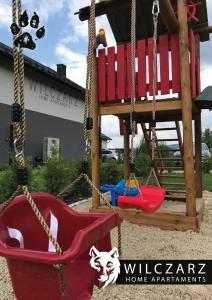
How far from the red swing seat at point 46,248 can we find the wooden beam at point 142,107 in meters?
3.14

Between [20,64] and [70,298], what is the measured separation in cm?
139

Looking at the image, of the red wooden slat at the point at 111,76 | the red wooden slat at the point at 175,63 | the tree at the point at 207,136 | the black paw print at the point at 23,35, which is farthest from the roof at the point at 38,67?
the tree at the point at 207,136

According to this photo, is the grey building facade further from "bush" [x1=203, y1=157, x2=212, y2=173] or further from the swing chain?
the swing chain

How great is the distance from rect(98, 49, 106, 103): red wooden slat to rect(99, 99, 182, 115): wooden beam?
0.57 ft

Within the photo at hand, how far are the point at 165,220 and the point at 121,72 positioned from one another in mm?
2594

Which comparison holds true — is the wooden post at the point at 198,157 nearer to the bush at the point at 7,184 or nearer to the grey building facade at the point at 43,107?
the bush at the point at 7,184

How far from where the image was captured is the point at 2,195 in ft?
18.5

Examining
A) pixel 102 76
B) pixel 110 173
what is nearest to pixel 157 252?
pixel 102 76

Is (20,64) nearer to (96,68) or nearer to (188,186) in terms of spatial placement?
(188,186)

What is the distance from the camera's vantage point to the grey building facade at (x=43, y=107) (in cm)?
1403

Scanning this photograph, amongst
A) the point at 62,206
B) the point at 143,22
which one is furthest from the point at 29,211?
the point at 143,22

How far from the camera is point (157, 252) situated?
12.2 ft

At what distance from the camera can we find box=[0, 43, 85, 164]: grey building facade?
1403cm

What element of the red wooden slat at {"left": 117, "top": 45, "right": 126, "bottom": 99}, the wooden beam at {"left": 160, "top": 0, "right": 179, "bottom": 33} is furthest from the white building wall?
the wooden beam at {"left": 160, "top": 0, "right": 179, "bottom": 33}
